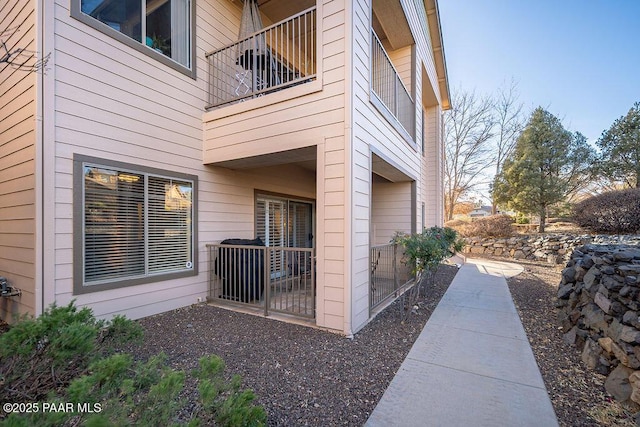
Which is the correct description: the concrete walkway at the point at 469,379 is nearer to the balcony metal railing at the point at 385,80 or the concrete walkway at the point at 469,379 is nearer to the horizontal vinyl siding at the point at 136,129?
the horizontal vinyl siding at the point at 136,129

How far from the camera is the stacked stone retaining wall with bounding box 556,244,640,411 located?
249 cm

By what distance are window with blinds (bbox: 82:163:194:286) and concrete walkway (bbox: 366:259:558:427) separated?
155 inches

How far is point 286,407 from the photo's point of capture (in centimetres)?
235

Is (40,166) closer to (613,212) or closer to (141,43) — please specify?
(141,43)

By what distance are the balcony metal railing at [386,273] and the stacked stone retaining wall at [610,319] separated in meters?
2.55

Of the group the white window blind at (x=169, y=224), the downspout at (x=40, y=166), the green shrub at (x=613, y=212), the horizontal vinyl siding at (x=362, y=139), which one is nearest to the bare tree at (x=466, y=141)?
the green shrub at (x=613, y=212)


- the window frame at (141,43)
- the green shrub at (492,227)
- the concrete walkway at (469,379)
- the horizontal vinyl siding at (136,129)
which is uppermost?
the window frame at (141,43)

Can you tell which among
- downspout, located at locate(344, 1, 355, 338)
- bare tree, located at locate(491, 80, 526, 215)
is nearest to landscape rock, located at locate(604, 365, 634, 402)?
downspout, located at locate(344, 1, 355, 338)

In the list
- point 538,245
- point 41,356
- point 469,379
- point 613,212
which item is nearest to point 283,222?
point 469,379

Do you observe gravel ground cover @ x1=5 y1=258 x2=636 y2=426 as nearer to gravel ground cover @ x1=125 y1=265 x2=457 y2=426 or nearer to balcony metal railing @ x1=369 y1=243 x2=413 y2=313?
gravel ground cover @ x1=125 y1=265 x2=457 y2=426

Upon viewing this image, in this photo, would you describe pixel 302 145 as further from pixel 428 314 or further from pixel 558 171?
pixel 558 171

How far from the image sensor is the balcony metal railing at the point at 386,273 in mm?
5063

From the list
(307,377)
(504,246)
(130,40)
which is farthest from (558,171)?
(130,40)

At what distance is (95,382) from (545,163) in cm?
1680
